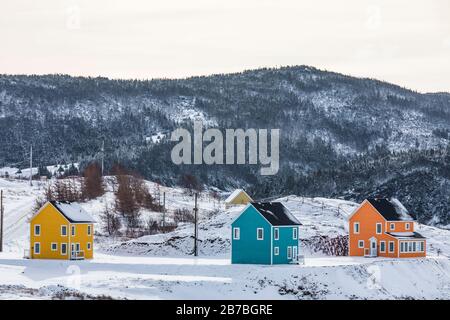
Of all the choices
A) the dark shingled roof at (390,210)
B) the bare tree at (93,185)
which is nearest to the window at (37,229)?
the dark shingled roof at (390,210)

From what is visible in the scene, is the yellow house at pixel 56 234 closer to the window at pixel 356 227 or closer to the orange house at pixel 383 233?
the window at pixel 356 227

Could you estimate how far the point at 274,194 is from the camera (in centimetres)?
17975

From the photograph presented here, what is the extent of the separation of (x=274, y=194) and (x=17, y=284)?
122221 millimetres

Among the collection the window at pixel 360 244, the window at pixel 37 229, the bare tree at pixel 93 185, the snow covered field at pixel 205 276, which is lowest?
the snow covered field at pixel 205 276

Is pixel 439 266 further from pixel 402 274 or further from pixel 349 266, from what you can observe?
pixel 349 266

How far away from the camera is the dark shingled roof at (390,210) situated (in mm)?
86875

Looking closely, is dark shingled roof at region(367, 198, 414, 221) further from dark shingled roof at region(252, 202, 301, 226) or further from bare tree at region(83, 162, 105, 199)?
bare tree at region(83, 162, 105, 199)

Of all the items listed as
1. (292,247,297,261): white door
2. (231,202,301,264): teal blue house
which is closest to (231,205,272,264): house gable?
(231,202,301,264): teal blue house

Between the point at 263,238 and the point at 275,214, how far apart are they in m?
2.88

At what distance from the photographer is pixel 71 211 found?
82812 mm

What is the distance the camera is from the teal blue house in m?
76.8

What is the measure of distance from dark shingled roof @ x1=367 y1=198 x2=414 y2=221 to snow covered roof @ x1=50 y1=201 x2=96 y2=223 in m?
25.7

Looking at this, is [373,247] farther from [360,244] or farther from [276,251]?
[276,251]
